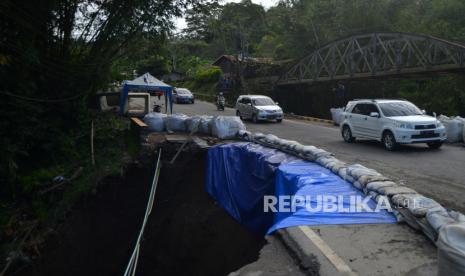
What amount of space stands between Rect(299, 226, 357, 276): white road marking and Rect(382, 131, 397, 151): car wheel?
27.1 feet

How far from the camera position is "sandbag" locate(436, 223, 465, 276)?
110 inches

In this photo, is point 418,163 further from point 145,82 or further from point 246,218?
point 145,82

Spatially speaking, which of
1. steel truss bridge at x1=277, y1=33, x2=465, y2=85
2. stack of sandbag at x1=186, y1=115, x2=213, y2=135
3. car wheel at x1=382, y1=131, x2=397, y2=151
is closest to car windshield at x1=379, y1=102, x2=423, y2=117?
car wheel at x1=382, y1=131, x2=397, y2=151

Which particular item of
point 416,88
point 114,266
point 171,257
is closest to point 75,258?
point 114,266

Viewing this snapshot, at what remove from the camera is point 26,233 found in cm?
1070

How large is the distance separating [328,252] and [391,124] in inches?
350

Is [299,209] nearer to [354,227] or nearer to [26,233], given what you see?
[354,227]

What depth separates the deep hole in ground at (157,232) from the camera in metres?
10.1

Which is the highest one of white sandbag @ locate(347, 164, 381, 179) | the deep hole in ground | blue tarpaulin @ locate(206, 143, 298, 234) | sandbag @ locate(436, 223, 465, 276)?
sandbag @ locate(436, 223, 465, 276)

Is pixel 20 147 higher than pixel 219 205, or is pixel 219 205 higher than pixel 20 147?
pixel 20 147

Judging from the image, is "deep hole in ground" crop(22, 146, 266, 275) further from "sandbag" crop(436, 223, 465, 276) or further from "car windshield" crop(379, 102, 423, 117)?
"car windshield" crop(379, 102, 423, 117)

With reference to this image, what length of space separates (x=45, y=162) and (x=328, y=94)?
73.4 feet

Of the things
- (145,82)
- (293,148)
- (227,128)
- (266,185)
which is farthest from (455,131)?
(145,82)

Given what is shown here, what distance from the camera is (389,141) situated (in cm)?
1218
